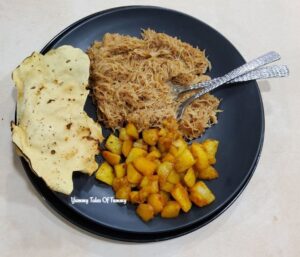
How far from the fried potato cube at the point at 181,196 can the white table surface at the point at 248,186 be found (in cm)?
15

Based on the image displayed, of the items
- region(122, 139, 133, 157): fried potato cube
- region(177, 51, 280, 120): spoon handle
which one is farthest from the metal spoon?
region(122, 139, 133, 157): fried potato cube

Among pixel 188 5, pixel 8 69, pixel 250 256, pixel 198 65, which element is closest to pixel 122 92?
pixel 198 65

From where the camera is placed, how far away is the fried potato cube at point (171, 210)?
1.44m

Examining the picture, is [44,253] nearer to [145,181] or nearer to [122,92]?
[145,181]

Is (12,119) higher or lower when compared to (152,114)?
lower

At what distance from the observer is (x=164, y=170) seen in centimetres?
146

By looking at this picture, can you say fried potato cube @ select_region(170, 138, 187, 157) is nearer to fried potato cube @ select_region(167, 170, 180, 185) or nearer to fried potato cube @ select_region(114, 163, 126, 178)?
fried potato cube @ select_region(167, 170, 180, 185)

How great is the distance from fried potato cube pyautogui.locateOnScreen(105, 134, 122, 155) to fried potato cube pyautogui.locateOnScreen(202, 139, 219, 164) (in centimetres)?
30

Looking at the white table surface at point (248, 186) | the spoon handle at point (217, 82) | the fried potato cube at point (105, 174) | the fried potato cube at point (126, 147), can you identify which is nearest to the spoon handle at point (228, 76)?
the spoon handle at point (217, 82)

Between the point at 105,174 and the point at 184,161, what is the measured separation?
0.27 m

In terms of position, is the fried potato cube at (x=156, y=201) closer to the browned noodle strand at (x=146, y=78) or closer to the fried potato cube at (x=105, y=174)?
the fried potato cube at (x=105, y=174)

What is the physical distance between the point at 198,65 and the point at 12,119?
28.6 inches

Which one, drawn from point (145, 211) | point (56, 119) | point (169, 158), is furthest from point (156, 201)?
point (56, 119)

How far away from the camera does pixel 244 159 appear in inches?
62.3
